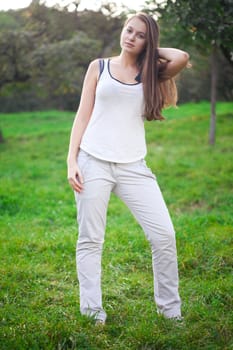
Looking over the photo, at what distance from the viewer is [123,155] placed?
11.5ft

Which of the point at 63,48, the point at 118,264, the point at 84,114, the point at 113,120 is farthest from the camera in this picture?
the point at 63,48

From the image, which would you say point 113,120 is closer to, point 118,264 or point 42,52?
point 118,264

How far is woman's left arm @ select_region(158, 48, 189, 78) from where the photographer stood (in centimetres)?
361

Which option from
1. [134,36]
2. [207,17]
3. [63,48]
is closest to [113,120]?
[134,36]

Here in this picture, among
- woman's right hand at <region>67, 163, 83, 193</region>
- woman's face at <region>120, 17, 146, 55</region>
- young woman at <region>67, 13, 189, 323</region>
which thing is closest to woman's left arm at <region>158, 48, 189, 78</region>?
young woman at <region>67, 13, 189, 323</region>

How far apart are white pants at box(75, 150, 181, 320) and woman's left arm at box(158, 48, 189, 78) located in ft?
2.31

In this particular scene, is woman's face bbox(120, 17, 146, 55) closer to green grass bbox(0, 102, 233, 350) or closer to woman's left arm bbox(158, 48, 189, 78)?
woman's left arm bbox(158, 48, 189, 78)

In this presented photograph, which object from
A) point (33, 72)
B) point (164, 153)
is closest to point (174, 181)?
point (164, 153)

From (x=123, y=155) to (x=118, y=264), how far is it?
1.90m

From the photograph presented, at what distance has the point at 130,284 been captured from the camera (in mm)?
4625

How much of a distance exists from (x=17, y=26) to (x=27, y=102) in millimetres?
8090

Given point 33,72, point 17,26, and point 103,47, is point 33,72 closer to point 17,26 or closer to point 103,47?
point 17,26

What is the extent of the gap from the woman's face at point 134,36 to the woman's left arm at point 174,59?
0.17m

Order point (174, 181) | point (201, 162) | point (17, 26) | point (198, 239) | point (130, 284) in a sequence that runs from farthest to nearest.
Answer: point (17, 26) < point (201, 162) < point (174, 181) < point (198, 239) < point (130, 284)
